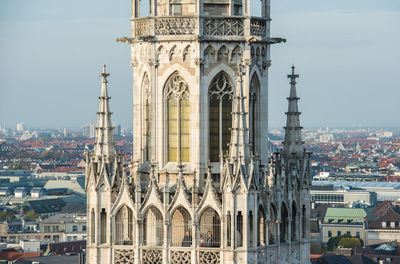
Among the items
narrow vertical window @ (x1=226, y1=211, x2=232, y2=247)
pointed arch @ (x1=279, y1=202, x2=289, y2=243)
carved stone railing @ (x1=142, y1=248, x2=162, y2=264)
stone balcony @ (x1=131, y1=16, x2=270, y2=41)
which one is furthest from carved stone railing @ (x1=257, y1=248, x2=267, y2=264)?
stone balcony @ (x1=131, y1=16, x2=270, y2=41)

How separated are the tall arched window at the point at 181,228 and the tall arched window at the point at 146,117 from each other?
1.79 m

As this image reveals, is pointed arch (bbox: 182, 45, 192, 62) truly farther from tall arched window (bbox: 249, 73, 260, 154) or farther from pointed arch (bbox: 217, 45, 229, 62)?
tall arched window (bbox: 249, 73, 260, 154)

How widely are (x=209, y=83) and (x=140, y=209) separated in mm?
3636

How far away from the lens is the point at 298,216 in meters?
39.3

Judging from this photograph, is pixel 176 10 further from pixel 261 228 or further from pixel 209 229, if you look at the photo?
pixel 261 228

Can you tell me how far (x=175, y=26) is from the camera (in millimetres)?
37000

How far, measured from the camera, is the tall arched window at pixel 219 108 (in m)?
37.2

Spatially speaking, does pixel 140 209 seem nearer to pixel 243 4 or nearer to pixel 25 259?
pixel 243 4

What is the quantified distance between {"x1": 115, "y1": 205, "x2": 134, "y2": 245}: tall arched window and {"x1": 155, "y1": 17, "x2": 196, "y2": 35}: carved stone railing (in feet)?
15.1

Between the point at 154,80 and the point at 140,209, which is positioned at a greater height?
the point at 154,80

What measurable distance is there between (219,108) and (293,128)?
3.39 meters

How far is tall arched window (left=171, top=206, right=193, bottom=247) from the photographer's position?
37.1m

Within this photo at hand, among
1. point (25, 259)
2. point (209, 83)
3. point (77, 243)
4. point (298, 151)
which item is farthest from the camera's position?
point (77, 243)

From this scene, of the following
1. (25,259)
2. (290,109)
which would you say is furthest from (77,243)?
(290,109)
